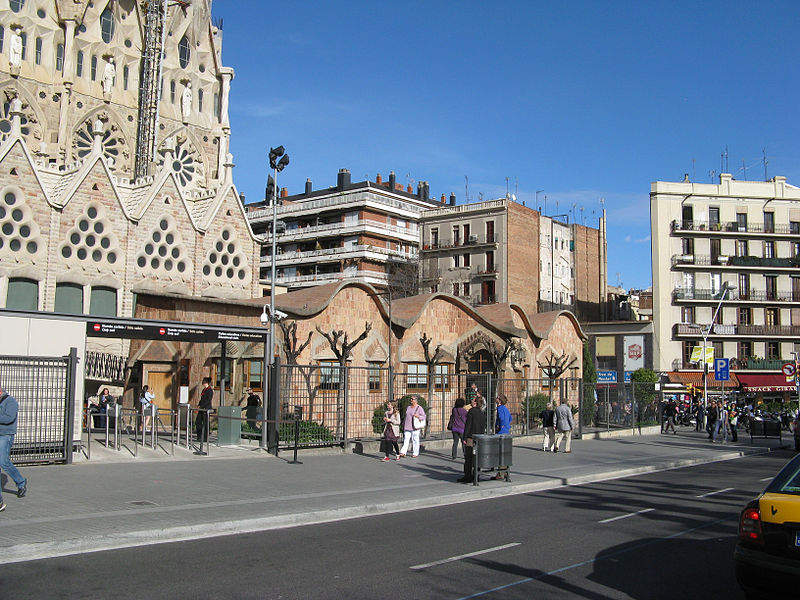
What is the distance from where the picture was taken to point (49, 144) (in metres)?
42.9

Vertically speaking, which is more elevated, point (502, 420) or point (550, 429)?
point (502, 420)

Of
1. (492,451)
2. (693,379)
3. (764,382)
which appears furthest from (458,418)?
(764,382)

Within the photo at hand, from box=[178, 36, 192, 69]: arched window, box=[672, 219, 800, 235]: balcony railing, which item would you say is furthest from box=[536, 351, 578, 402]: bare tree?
Answer: box=[672, 219, 800, 235]: balcony railing

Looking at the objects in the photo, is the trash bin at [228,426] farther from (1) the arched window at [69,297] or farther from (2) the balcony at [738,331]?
(2) the balcony at [738,331]

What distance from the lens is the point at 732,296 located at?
68.1 m

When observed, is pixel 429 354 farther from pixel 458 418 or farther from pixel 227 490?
pixel 227 490

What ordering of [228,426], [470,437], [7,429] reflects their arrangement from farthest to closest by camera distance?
[228,426] < [470,437] < [7,429]

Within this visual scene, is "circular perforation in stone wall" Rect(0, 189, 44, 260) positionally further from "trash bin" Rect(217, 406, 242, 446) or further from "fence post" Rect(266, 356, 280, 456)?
"fence post" Rect(266, 356, 280, 456)

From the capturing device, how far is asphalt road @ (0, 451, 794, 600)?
294 inches

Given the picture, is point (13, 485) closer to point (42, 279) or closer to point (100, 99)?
point (42, 279)

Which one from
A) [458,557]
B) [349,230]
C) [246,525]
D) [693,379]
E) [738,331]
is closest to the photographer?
[458,557]

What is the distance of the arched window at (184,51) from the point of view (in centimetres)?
4941

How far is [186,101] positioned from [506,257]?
34.4 m

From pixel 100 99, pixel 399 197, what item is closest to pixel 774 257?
pixel 399 197
